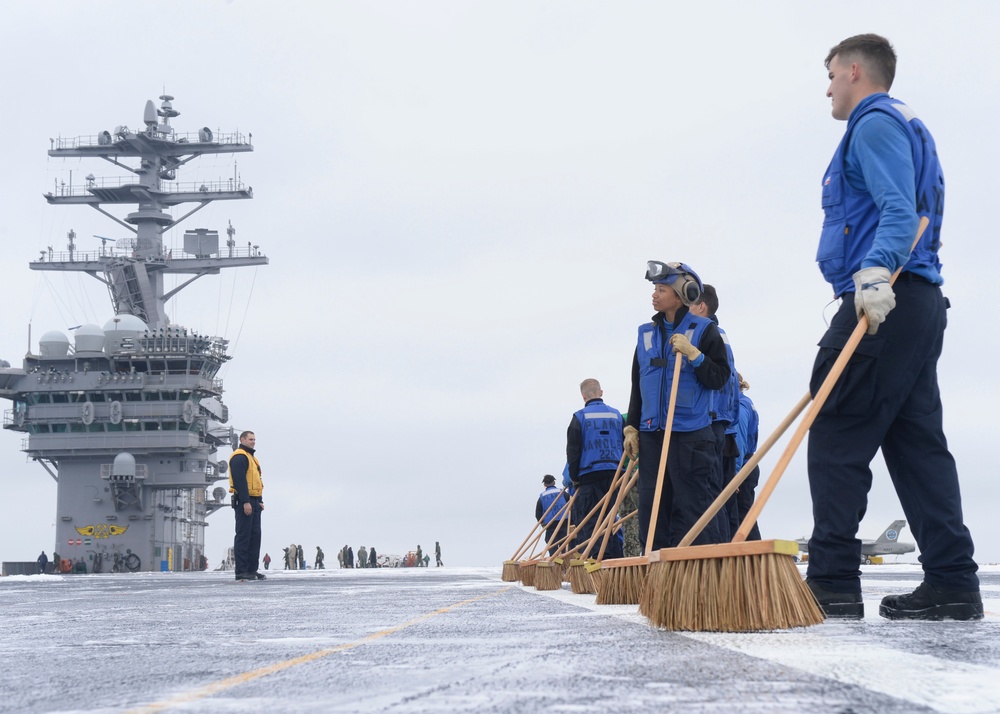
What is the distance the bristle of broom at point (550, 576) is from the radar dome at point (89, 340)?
51.0 metres

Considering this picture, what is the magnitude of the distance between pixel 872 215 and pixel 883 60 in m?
0.68

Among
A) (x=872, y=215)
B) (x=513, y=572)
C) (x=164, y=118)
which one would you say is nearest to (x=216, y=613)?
(x=872, y=215)

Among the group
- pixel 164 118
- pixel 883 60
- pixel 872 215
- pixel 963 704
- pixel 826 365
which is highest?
pixel 164 118

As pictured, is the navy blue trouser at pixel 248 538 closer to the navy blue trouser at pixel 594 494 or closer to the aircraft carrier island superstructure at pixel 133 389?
the navy blue trouser at pixel 594 494

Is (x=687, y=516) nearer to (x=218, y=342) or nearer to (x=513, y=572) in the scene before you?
(x=513, y=572)

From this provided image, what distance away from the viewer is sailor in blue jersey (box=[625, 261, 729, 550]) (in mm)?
6719

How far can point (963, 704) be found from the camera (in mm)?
2084

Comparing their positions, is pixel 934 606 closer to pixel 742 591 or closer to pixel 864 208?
pixel 742 591

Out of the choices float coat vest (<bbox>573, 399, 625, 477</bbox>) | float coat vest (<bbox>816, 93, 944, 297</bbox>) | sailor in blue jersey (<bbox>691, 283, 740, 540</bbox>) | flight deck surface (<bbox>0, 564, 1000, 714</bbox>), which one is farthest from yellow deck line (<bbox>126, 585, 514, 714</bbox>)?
float coat vest (<bbox>573, 399, 625, 477</bbox>)

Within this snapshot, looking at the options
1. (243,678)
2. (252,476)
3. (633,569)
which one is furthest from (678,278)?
(252,476)

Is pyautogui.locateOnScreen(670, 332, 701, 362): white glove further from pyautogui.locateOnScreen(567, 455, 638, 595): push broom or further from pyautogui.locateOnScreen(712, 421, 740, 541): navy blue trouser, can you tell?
pyautogui.locateOnScreen(567, 455, 638, 595): push broom

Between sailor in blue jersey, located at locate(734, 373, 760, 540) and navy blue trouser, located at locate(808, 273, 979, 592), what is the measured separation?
4456mm

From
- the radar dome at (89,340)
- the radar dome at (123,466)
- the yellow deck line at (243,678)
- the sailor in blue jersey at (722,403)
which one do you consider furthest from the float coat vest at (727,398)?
the radar dome at (89,340)

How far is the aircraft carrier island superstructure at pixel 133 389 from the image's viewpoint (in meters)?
56.2
